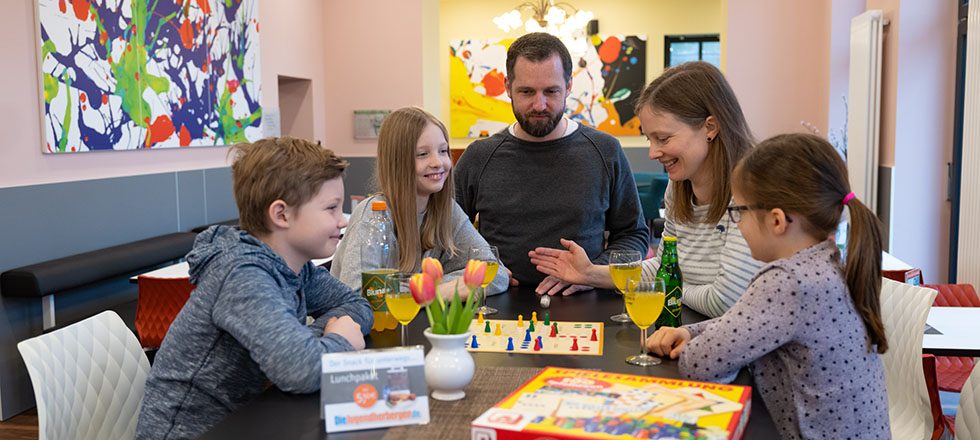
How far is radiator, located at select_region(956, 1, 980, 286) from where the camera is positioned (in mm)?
4441

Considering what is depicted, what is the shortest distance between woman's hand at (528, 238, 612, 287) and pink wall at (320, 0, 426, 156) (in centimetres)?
589

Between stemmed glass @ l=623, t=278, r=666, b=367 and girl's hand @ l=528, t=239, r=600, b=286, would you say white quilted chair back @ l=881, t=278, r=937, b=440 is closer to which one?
girl's hand @ l=528, t=239, r=600, b=286

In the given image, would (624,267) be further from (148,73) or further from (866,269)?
(148,73)

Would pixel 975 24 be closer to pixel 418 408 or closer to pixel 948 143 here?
pixel 948 143

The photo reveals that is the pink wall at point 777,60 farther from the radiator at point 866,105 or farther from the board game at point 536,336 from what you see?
the board game at point 536,336

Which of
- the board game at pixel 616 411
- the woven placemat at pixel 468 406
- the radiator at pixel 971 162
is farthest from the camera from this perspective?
the radiator at pixel 971 162

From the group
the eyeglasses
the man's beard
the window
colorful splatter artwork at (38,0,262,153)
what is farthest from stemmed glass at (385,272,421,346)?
the window

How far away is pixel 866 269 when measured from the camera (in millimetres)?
1537

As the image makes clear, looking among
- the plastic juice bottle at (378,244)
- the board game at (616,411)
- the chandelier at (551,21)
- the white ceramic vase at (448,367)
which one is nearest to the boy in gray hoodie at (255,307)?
the white ceramic vase at (448,367)

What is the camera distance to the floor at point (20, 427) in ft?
12.9

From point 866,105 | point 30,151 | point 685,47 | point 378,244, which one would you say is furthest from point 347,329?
point 685,47

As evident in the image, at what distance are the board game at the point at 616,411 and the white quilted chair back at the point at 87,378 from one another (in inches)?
41.1

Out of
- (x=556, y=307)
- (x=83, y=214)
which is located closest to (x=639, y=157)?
(x=83, y=214)

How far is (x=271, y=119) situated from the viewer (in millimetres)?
7055
